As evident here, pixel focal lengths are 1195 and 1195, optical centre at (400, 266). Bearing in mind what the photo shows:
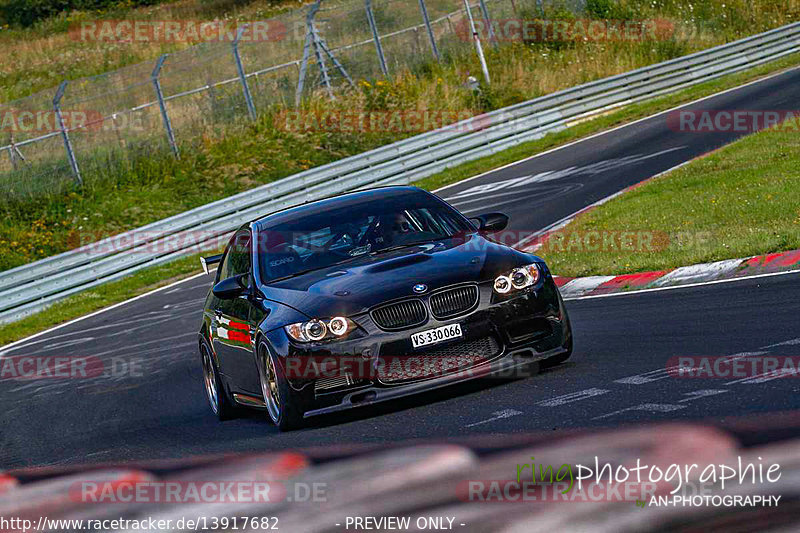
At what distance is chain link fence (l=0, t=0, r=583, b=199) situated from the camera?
30.2 m

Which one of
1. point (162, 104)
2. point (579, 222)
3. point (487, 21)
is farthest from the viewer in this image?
point (487, 21)

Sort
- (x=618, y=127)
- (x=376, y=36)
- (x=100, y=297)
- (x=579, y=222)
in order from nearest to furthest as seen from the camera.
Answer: (x=579, y=222) < (x=100, y=297) < (x=618, y=127) < (x=376, y=36)

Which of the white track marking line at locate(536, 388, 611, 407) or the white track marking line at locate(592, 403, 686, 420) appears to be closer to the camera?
the white track marking line at locate(592, 403, 686, 420)

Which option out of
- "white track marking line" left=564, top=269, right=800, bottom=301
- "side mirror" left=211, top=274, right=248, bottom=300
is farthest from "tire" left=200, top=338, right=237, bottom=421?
"white track marking line" left=564, top=269, right=800, bottom=301

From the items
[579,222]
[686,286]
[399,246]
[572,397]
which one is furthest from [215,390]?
[579,222]

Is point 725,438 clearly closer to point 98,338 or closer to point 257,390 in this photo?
point 257,390

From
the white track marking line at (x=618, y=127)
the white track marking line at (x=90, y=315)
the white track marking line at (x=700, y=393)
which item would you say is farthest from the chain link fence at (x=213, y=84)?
the white track marking line at (x=700, y=393)

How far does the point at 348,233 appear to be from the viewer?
29.5 feet

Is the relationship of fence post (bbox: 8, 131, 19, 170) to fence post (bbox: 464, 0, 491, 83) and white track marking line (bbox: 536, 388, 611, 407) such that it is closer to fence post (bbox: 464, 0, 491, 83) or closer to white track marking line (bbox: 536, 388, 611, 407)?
fence post (bbox: 464, 0, 491, 83)

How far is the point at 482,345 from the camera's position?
7.78 meters

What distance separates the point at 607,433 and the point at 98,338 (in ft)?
42.3

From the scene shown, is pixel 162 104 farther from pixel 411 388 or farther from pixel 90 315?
pixel 411 388

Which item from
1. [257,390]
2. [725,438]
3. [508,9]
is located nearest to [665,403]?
[725,438]

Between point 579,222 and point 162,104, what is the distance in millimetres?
17131
